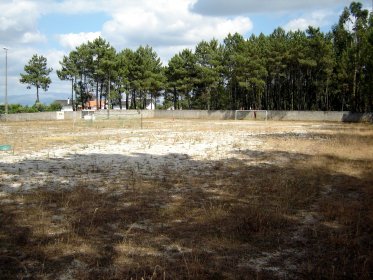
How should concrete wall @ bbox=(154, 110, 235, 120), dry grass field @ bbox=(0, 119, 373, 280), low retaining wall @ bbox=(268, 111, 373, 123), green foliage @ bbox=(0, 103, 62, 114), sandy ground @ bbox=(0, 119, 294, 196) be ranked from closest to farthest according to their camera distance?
dry grass field @ bbox=(0, 119, 373, 280)
sandy ground @ bbox=(0, 119, 294, 196)
low retaining wall @ bbox=(268, 111, 373, 123)
concrete wall @ bbox=(154, 110, 235, 120)
green foliage @ bbox=(0, 103, 62, 114)

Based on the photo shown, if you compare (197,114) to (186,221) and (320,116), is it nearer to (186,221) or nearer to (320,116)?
(320,116)

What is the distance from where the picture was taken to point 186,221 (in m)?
6.56

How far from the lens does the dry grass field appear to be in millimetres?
4715

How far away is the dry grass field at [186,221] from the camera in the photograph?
15.5ft

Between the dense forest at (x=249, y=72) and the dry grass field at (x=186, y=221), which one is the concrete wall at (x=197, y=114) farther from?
the dry grass field at (x=186, y=221)

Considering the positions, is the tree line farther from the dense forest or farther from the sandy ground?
the sandy ground

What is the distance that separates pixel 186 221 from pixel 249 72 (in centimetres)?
5825

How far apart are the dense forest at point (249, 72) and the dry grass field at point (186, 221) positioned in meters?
46.9

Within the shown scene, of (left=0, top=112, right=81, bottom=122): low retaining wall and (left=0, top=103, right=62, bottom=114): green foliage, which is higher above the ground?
(left=0, top=103, right=62, bottom=114): green foliage

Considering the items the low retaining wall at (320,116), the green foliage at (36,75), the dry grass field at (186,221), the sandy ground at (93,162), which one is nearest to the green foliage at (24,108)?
the green foliage at (36,75)

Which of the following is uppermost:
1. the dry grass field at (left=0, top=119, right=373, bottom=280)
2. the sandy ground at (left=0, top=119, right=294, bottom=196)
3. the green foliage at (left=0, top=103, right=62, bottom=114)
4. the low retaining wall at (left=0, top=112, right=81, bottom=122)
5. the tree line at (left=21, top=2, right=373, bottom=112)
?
the tree line at (left=21, top=2, right=373, bottom=112)

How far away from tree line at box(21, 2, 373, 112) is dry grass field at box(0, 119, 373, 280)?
4685 centimetres

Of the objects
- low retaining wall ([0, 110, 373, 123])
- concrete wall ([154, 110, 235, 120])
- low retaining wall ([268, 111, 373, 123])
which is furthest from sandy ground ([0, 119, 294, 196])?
concrete wall ([154, 110, 235, 120])

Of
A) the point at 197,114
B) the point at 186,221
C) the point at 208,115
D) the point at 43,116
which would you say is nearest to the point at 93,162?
the point at 186,221
